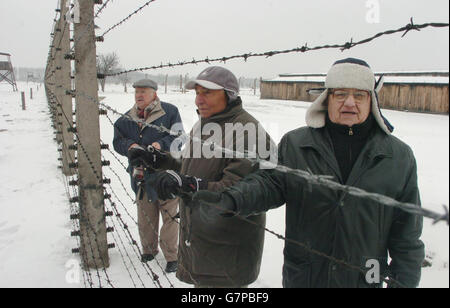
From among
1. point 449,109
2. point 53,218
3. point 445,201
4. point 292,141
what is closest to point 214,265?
point 292,141

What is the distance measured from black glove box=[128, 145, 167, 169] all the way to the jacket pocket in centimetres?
105

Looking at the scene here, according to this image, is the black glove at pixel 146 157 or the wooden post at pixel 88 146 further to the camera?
the wooden post at pixel 88 146

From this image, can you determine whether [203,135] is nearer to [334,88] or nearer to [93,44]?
[334,88]

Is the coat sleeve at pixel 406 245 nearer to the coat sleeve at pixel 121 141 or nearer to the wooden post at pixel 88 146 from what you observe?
the coat sleeve at pixel 121 141

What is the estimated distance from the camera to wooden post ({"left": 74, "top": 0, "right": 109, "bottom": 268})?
2746mm

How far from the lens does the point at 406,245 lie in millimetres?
1356

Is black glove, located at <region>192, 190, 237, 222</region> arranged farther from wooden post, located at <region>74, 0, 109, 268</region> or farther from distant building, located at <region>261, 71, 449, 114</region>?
distant building, located at <region>261, 71, 449, 114</region>

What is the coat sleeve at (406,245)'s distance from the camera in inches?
52.4

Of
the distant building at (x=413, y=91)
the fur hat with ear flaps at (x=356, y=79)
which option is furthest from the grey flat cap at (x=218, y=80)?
the distant building at (x=413, y=91)

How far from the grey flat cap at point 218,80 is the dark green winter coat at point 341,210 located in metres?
0.56

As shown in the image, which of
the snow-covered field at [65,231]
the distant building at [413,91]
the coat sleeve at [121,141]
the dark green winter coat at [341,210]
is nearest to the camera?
the dark green winter coat at [341,210]

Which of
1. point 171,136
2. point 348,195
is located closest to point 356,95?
point 348,195

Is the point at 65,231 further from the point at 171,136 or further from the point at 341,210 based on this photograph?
the point at 341,210

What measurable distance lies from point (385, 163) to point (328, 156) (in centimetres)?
21
